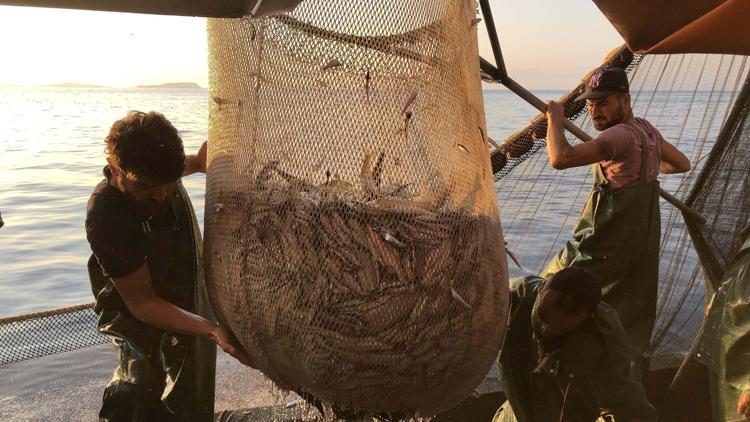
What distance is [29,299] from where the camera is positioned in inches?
308

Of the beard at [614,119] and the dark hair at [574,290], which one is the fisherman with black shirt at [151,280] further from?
the beard at [614,119]

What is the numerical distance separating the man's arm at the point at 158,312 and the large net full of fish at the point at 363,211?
22cm

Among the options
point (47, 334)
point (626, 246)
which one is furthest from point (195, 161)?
point (47, 334)

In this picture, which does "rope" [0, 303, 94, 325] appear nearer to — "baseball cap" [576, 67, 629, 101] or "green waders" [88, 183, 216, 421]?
"green waders" [88, 183, 216, 421]

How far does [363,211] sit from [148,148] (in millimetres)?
796

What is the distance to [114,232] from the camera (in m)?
2.30

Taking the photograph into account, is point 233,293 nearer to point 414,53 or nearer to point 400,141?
point 400,141

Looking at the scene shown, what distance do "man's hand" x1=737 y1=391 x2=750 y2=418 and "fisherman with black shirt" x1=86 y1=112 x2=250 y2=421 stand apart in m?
2.01

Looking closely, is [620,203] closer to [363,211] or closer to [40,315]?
[363,211]

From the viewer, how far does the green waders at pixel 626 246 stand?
10.3ft

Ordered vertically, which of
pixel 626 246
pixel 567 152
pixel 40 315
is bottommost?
pixel 40 315

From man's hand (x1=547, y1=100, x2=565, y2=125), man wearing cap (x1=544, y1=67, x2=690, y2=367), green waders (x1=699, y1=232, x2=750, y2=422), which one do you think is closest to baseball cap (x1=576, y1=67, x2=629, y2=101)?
man wearing cap (x1=544, y1=67, x2=690, y2=367)

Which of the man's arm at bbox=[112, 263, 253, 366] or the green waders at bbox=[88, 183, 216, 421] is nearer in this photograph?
the man's arm at bbox=[112, 263, 253, 366]

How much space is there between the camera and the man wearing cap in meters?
3.10
